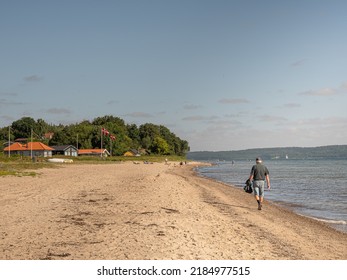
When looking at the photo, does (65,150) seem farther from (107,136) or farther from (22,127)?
(22,127)

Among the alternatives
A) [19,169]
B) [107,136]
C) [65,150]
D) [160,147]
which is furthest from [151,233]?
[160,147]

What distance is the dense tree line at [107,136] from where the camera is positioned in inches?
4594

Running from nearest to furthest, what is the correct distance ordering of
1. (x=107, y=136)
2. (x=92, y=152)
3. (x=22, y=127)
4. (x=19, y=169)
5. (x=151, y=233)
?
(x=151, y=233) < (x=19, y=169) < (x=92, y=152) < (x=107, y=136) < (x=22, y=127)

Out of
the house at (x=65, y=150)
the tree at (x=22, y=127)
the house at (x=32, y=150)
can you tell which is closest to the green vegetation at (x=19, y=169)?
the house at (x=32, y=150)

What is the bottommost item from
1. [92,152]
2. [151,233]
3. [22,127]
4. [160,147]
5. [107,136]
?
[151,233]

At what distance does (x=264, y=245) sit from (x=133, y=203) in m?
7.45

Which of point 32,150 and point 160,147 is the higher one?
point 160,147

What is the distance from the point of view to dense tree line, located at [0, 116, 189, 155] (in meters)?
117

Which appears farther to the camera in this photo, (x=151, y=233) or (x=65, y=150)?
(x=65, y=150)

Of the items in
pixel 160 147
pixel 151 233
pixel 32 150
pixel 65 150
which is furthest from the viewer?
pixel 160 147

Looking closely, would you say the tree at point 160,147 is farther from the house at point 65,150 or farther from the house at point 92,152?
the house at point 65,150

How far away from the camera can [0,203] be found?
49.6ft

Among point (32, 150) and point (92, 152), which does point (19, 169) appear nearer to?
point (32, 150)

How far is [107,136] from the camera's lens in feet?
371
